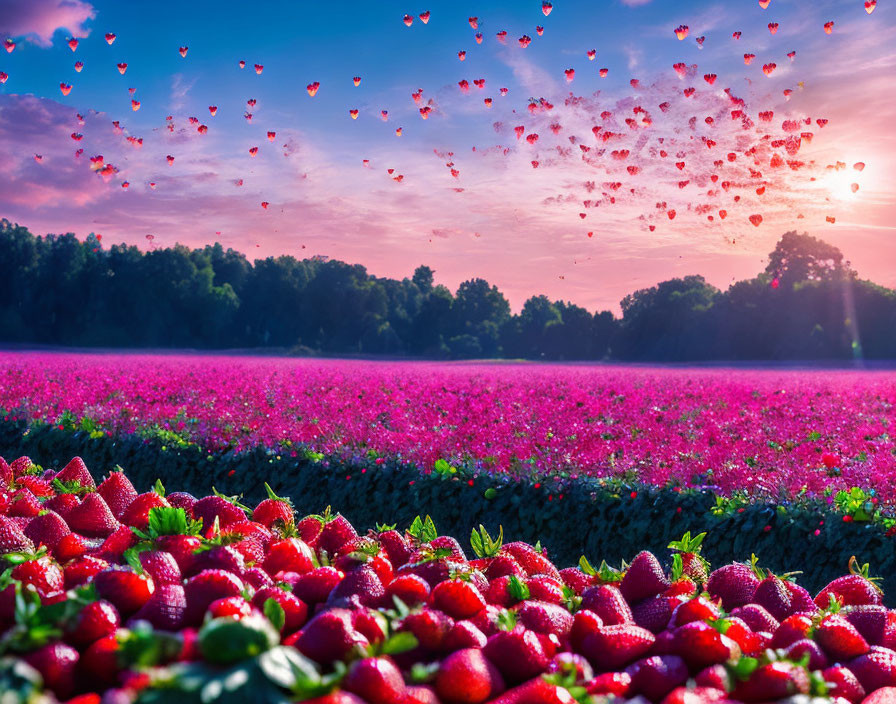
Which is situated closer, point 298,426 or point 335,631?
point 335,631

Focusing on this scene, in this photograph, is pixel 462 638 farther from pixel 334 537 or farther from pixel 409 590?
pixel 334 537

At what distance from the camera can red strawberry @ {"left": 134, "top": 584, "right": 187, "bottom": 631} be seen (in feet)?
5.25

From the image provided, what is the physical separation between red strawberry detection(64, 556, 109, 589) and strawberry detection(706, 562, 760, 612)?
157 centimetres

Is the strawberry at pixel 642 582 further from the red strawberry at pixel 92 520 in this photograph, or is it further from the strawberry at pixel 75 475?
the strawberry at pixel 75 475

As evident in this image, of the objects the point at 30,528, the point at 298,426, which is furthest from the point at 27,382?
the point at 30,528

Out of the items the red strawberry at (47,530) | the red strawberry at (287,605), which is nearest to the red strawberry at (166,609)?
the red strawberry at (287,605)

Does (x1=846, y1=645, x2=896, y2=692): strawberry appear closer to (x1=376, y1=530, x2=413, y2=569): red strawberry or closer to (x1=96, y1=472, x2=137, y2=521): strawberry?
(x1=376, y1=530, x2=413, y2=569): red strawberry

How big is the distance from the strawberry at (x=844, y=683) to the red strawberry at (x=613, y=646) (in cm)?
35

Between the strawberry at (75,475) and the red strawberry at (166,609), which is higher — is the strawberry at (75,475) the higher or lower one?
the higher one

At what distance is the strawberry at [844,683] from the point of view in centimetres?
161

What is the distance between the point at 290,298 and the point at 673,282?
99.2ft

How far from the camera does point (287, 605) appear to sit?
1.70 metres

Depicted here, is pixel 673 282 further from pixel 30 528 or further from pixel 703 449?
pixel 30 528

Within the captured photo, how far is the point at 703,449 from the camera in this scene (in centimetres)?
839
